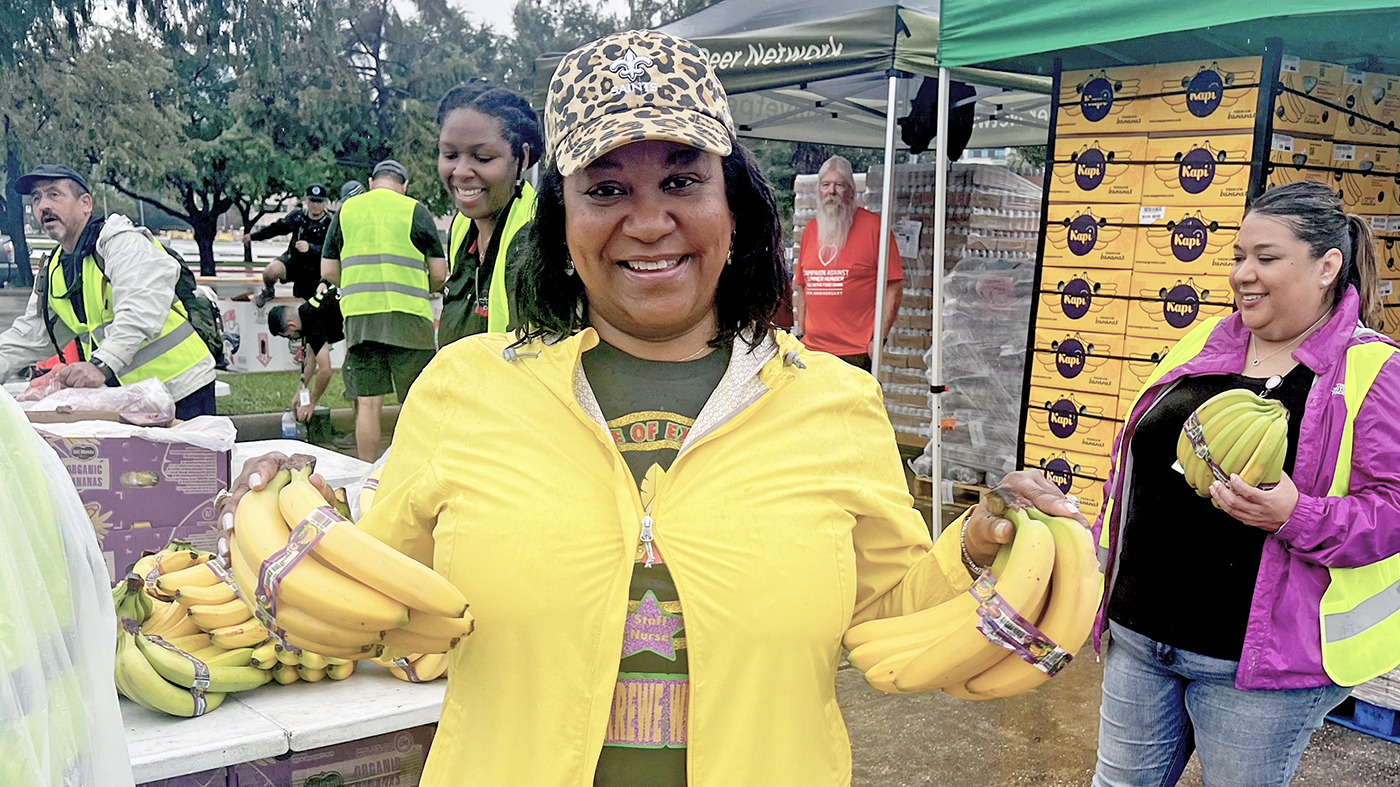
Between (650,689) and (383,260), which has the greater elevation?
(383,260)

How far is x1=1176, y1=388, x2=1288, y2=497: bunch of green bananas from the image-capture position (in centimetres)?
246

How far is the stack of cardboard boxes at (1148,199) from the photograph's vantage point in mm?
4914

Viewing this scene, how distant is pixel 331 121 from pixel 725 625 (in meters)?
20.4

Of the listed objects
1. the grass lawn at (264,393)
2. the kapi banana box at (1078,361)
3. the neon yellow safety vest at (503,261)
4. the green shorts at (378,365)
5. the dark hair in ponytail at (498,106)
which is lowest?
the grass lawn at (264,393)

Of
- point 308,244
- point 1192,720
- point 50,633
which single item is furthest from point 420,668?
point 308,244

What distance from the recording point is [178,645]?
9.58 ft

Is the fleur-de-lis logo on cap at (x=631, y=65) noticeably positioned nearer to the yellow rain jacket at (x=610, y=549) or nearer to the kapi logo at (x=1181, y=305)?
the yellow rain jacket at (x=610, y=549)

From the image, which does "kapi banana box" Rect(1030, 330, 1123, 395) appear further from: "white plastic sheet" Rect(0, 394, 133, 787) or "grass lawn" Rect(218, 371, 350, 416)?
"grass lawn" Rect(218, 371, 350, 416)

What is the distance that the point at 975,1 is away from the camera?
5113 millimetres

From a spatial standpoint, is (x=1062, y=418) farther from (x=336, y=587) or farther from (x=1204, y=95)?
(x=336, y=587)

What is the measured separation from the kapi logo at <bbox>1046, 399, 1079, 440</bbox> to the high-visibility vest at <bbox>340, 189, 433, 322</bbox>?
3.75 metres

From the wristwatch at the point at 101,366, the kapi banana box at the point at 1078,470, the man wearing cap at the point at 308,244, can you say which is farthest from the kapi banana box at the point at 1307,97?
the man wearing cap at the point at 308,244

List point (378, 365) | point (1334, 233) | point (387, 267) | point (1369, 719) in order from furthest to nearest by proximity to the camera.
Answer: point (378, 365)
point (387, 267)
point (1369, 719)
point (1334, 233)

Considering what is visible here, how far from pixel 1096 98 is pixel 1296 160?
0.98m
